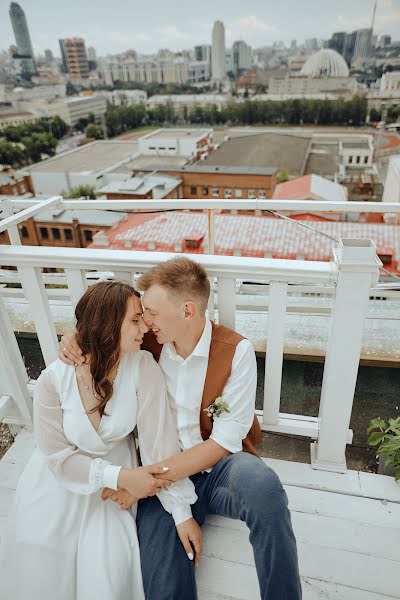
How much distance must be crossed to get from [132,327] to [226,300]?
330 mm

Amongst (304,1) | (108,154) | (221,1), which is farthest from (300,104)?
(221,1)

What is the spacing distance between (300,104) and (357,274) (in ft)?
175

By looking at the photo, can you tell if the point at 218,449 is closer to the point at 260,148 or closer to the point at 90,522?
the point at 90,522

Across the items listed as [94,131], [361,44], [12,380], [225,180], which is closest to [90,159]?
[94,131]

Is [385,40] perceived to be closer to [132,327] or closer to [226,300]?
[226,300]

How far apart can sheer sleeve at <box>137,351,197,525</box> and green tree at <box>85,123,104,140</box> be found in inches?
2116

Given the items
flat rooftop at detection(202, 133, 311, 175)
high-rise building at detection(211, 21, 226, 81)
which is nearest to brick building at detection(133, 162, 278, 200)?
flat rooftop at detection(202, 133, 311, 175)

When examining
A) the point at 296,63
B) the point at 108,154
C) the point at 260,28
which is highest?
the point at 260,28

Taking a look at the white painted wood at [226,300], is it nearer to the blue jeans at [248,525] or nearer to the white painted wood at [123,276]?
the white painted wood at [123,276]

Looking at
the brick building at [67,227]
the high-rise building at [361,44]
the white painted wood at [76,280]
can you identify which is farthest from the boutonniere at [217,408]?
the high-rise building at [361,44]

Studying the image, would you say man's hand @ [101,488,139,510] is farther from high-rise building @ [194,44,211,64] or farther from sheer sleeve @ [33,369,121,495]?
high-rise building @ [194,44,211,64]

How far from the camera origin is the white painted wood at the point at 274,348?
1.15 m

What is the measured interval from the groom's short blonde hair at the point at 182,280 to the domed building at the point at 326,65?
72752 mm

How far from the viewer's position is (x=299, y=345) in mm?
2574
